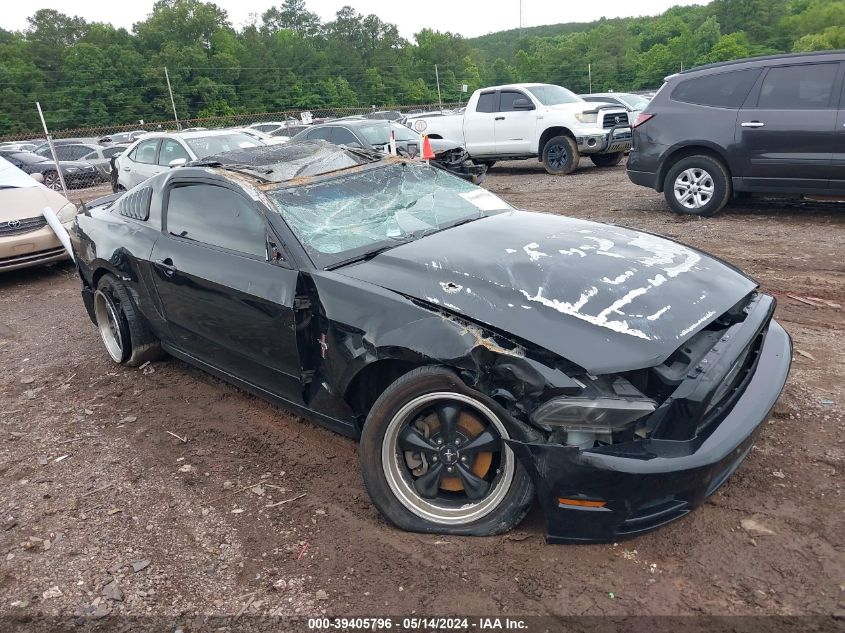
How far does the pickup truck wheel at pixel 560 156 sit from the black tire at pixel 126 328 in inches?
405

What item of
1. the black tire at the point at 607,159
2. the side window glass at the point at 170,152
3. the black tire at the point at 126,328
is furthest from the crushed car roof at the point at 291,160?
the black tire at the point at 607,159

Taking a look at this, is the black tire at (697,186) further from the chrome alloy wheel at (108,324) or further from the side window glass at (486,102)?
the chrome alloy wheel at (108,324)

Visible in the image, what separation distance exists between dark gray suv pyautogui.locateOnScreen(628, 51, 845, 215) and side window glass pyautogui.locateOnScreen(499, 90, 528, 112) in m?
5.60

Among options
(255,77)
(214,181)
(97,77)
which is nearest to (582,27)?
(255,77)

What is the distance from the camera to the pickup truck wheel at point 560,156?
13.0 meters

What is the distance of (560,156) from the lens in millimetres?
13258

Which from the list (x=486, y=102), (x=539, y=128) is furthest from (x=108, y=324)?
(x=486, y=102)

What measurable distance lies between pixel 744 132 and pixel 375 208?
562 centimetres

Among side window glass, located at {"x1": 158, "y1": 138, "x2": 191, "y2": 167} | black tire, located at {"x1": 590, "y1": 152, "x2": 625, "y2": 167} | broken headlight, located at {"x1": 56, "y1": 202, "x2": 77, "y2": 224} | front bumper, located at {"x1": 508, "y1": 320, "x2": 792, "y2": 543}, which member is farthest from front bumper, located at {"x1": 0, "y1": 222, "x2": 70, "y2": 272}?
black tire, located at {"x1": 590, "y1": 152, "x2": 625, "y2": 167}

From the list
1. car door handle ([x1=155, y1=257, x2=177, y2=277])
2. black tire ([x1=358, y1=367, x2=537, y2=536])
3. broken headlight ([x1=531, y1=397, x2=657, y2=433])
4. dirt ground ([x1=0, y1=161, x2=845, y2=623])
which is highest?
car door handle ([x1=155, y1=257, x2=177, y2=277])

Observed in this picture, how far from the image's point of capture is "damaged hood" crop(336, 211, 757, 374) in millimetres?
2484

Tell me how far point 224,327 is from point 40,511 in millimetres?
1292

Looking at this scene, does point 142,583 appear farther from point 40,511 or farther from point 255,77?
point 255,77

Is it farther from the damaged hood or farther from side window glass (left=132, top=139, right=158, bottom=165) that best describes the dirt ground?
side window glass (left=132, top=139, right=158, bottom=165)
